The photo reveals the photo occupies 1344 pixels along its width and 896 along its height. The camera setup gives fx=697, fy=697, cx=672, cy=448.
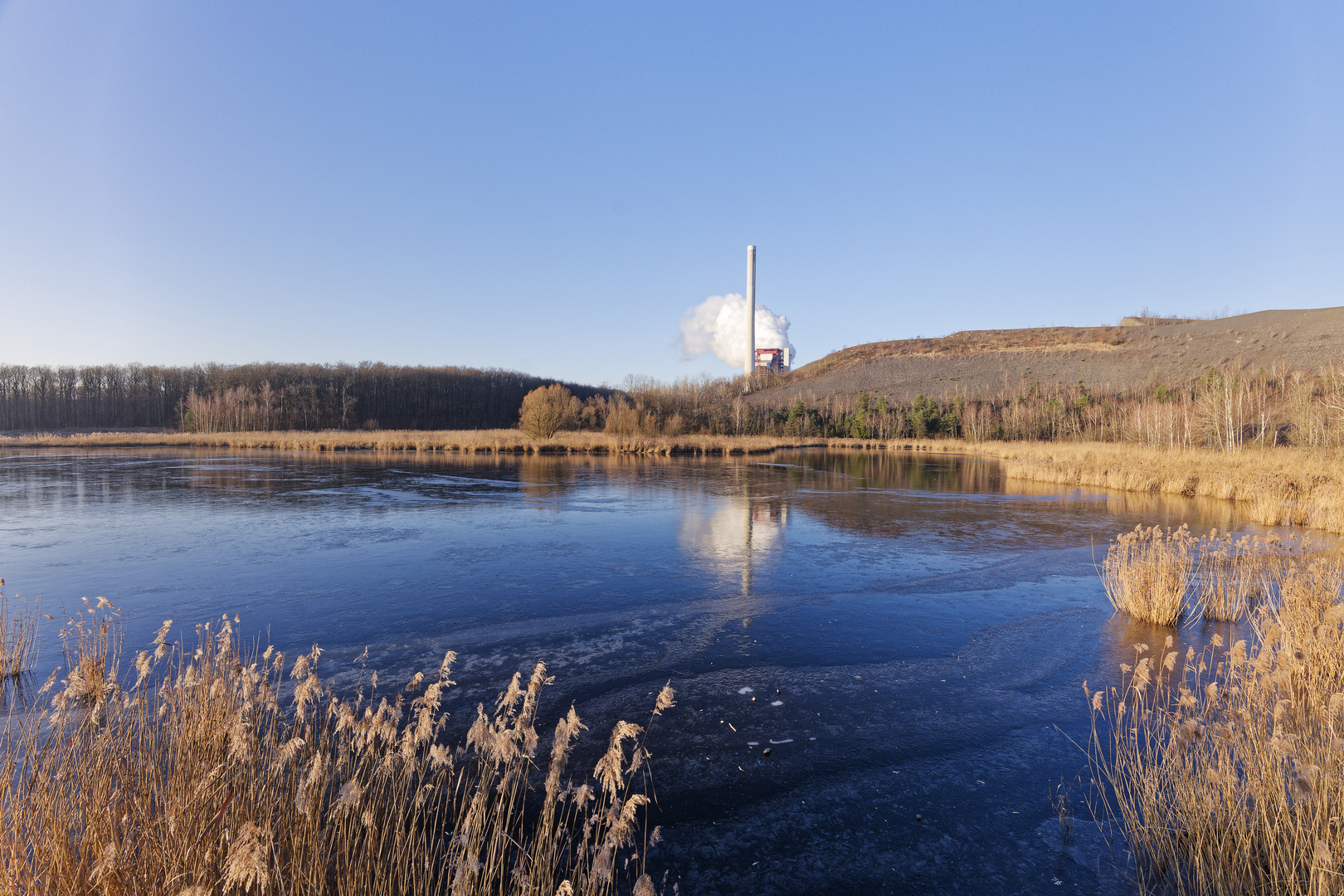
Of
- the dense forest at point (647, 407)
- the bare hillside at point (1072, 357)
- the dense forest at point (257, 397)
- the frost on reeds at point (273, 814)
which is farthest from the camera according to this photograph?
the dense forest at point (257, 397)

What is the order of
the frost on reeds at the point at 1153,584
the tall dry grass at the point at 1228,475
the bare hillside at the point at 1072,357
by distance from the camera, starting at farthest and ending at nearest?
the bare hillside at the point at 1072,357, the tall dry grass at the point at 1228,475, the frost on reeds at the point at 1153,584

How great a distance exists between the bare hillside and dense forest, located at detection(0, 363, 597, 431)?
47.4m

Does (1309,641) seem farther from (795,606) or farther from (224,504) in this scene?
(224,504)

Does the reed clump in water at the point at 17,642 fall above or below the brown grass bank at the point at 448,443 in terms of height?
below

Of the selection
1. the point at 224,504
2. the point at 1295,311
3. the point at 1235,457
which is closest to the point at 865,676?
the point at 224,504

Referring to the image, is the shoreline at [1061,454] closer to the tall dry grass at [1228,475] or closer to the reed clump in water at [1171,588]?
the tall dry grass at [1228,475]

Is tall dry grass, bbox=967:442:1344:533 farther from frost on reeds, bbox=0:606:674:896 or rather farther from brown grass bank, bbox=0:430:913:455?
brown grass bank, bbox=0:430:913:455

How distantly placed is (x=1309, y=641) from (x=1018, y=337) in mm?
113052

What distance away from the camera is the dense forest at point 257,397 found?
85.9 metres

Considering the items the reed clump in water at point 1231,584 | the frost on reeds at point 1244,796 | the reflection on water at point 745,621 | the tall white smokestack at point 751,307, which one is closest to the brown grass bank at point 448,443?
the reflection on water at point 745,621

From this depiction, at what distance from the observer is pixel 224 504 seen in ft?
57.1

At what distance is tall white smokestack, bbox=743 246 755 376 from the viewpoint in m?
121

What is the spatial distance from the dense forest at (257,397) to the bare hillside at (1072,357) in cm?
4735

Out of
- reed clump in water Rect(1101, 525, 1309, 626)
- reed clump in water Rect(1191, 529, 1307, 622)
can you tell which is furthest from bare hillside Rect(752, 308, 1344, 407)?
reed clump in water Rect(1101, 525, 1309, 626)
